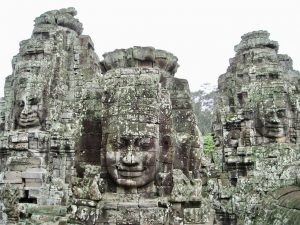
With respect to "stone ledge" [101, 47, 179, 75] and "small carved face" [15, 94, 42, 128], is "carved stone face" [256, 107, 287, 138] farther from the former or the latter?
"small carved face" [15, 94, 42, 128]

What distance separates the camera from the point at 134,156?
5184 mm

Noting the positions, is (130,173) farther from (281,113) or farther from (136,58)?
(281,113)

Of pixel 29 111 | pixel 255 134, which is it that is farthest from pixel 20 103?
pixel 255 134

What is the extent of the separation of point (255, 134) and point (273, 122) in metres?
0.70

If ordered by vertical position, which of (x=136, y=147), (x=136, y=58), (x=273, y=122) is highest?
(x=136, y=58)

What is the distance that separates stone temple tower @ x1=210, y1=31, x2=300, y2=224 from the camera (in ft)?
35.8

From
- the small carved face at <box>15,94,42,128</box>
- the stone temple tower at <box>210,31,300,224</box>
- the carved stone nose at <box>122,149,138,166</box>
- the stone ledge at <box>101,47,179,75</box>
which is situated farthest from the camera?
the small carved face at <box>15,94,42,128</box>

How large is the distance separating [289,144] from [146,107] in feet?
23.9

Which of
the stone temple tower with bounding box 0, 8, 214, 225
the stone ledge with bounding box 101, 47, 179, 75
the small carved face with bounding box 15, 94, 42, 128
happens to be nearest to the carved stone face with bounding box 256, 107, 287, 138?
the stone temple tower with bounding box 0, 8, 214, 225

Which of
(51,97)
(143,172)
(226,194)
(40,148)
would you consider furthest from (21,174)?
(143,172)

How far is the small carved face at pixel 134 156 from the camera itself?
520 cm

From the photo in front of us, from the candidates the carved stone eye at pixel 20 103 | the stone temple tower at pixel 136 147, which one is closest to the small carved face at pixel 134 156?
the stone temple tower at pixel 136 147

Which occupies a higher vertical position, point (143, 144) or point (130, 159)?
point (143, 144)

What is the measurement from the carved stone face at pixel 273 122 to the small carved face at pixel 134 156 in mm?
6916
